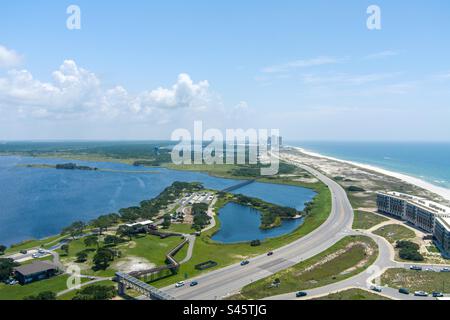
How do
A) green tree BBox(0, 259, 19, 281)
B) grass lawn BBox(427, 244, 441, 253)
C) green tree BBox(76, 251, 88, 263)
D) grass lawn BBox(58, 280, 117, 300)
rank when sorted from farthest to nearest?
grass lawn BBox(427, 244, 441, 253), green tree BBox(76, 251, 88, 263), green tree BBox(0, 259, 19, 281), grass lawn BBox(58, 280, 117, 300)

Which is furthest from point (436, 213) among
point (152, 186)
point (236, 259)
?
point (152, 186)

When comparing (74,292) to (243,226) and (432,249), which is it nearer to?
(243,226)

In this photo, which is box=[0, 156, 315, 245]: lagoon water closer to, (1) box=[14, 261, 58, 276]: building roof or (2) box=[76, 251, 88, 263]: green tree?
(2) box=[76, 251, 88, 263]: green tree

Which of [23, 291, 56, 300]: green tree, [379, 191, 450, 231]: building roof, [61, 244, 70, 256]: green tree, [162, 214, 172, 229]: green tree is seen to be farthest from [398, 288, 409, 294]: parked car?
[61, 244, 70, 256]: green tree

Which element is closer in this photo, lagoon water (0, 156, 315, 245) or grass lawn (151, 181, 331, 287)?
grass lawn (151, 181, 331, 287)

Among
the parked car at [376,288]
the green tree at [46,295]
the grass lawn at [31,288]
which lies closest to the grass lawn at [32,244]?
the grass lawn at [31,288]
